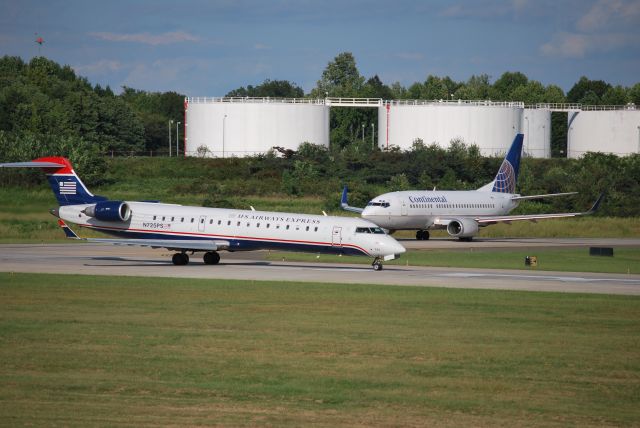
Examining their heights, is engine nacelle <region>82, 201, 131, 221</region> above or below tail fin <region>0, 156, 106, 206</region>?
below

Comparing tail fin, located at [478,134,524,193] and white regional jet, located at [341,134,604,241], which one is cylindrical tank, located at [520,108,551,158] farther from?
white regional jet, located at [341,134,604,241]

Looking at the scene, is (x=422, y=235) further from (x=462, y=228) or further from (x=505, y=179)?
(x=505, y=179)

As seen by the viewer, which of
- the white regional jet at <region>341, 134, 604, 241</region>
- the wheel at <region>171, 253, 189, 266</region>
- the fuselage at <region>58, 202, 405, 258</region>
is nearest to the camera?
the fuselage at <region>58, 202, 405, 258</region>

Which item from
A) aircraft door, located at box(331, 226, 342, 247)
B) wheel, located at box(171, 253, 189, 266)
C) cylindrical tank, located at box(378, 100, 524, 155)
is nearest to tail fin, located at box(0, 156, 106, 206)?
wheel, located at box(171, 253, 189, 266)

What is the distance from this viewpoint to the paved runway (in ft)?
124

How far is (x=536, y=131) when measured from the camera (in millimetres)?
119625

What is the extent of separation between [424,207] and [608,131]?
63655 millimetres

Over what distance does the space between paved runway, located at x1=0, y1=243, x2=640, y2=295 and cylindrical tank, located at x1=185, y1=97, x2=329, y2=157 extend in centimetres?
6284

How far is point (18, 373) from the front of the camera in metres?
20.6

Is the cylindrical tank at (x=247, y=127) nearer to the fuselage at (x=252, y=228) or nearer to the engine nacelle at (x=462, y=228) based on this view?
the engine nacelle at (x=462, y=228)

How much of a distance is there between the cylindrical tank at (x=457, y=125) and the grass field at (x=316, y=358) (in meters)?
78.7

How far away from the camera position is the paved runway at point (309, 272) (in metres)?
37.7

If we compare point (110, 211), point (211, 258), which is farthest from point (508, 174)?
point (110, 211)

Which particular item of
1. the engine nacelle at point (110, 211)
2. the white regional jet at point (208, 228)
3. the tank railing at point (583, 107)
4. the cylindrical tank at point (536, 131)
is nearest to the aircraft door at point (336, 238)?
the white regional jet at point (208, 228)
